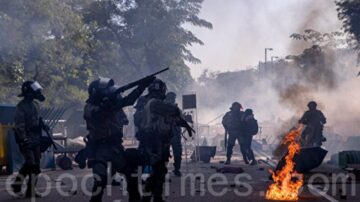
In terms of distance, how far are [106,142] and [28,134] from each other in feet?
10.7

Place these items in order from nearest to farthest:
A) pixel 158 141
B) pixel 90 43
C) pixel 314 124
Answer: pixel 158 141 < pixel 314 124 < pixel 90 43

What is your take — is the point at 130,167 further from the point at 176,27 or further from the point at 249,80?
the point at 249,80

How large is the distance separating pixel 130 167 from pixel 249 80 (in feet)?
234

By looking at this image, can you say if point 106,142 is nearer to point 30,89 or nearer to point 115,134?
point 115,134

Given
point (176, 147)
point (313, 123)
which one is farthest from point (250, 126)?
point (176, 147)

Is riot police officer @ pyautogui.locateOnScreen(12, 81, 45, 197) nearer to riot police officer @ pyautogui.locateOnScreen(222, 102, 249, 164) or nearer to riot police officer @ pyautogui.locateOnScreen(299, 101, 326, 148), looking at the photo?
riot police officer @ pyautogui.locateOnScreen(299, 101, 326, 148)

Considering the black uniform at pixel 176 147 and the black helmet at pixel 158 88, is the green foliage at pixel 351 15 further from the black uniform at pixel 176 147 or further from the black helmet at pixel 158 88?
the black helmet at pixel 158 88

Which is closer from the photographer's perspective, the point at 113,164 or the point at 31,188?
the point at 113,164

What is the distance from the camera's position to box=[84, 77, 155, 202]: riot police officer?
7758 mm

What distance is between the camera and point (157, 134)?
9.30 m

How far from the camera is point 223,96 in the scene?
256 ft

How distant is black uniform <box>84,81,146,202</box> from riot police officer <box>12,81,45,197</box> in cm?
290

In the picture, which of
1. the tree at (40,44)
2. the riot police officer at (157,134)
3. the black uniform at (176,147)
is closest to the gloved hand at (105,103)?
the riot police officer at (157,134)

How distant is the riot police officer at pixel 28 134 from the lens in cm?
1063
